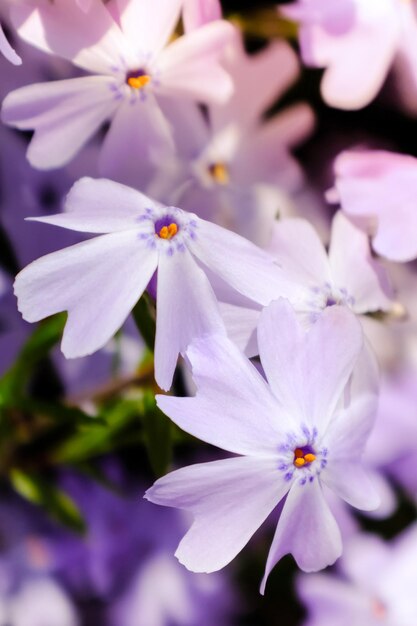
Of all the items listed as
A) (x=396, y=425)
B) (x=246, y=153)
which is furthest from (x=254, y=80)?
(x=396, y=425)

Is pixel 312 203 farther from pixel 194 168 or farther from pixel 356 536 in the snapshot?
pixel 356 536

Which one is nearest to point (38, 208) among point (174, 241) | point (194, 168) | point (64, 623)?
point (194, 168)

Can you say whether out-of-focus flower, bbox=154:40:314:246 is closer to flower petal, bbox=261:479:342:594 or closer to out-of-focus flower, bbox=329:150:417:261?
out-of-focus flower, bbox=329:150:417:261

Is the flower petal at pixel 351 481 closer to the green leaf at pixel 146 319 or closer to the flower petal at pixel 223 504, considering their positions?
the flower petal at pixel 223 504

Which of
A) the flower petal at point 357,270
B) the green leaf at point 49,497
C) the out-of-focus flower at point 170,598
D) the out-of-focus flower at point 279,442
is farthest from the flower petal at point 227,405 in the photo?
the out-of-focus flower at point 170,598

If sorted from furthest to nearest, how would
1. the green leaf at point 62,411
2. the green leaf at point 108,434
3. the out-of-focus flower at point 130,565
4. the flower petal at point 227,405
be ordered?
the out-of-focus flower at point 130,565 < the green leaf at point 108,434 < the green leaf at point 62,411 < the flower petal at point 227,405

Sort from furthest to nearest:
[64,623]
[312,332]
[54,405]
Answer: [64,623] < [54,405] < [312,332]
